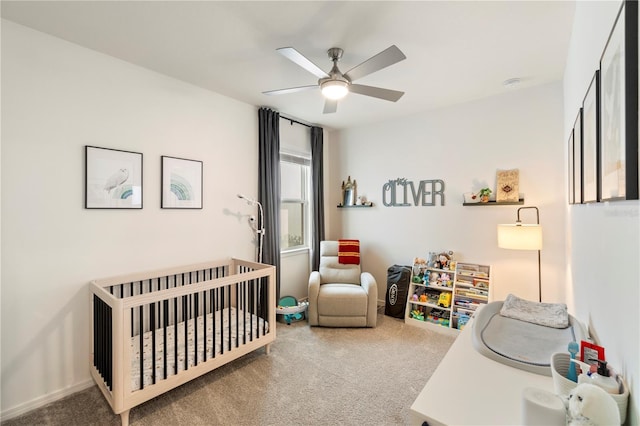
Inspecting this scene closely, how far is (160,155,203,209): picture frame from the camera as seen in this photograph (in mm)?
2672

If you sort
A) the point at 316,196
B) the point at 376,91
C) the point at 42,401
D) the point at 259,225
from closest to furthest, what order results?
the point at 42,401, the point at 376,91, the point at 259,225, the point at 316,196

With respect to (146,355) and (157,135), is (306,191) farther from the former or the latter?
(146,355)

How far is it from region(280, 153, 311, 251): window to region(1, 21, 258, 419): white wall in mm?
1407

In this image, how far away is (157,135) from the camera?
2613 millimetres

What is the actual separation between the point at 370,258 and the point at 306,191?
53.6 inches

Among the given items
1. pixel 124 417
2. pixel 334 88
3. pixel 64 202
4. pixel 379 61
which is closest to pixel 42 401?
pixel 124 417

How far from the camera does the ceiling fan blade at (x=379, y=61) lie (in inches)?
67.7

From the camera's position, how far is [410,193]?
3.82 metres

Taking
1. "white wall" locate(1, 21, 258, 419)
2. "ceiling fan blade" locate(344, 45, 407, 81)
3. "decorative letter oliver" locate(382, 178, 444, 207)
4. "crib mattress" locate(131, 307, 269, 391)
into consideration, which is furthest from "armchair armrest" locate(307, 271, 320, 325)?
"ceiling fan blade" locate(344, 45, 407, 81)

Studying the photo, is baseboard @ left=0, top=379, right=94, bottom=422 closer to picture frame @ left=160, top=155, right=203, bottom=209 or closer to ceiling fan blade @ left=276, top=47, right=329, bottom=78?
picture frame @ left=160, top=155, right=203, bottom=209

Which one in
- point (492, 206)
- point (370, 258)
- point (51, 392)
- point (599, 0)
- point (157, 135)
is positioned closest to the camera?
point (599, 0)

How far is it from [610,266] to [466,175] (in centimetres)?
262

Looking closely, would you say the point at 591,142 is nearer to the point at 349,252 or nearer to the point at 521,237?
the point at 521,237

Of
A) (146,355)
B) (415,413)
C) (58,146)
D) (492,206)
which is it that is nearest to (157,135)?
(58,146)
